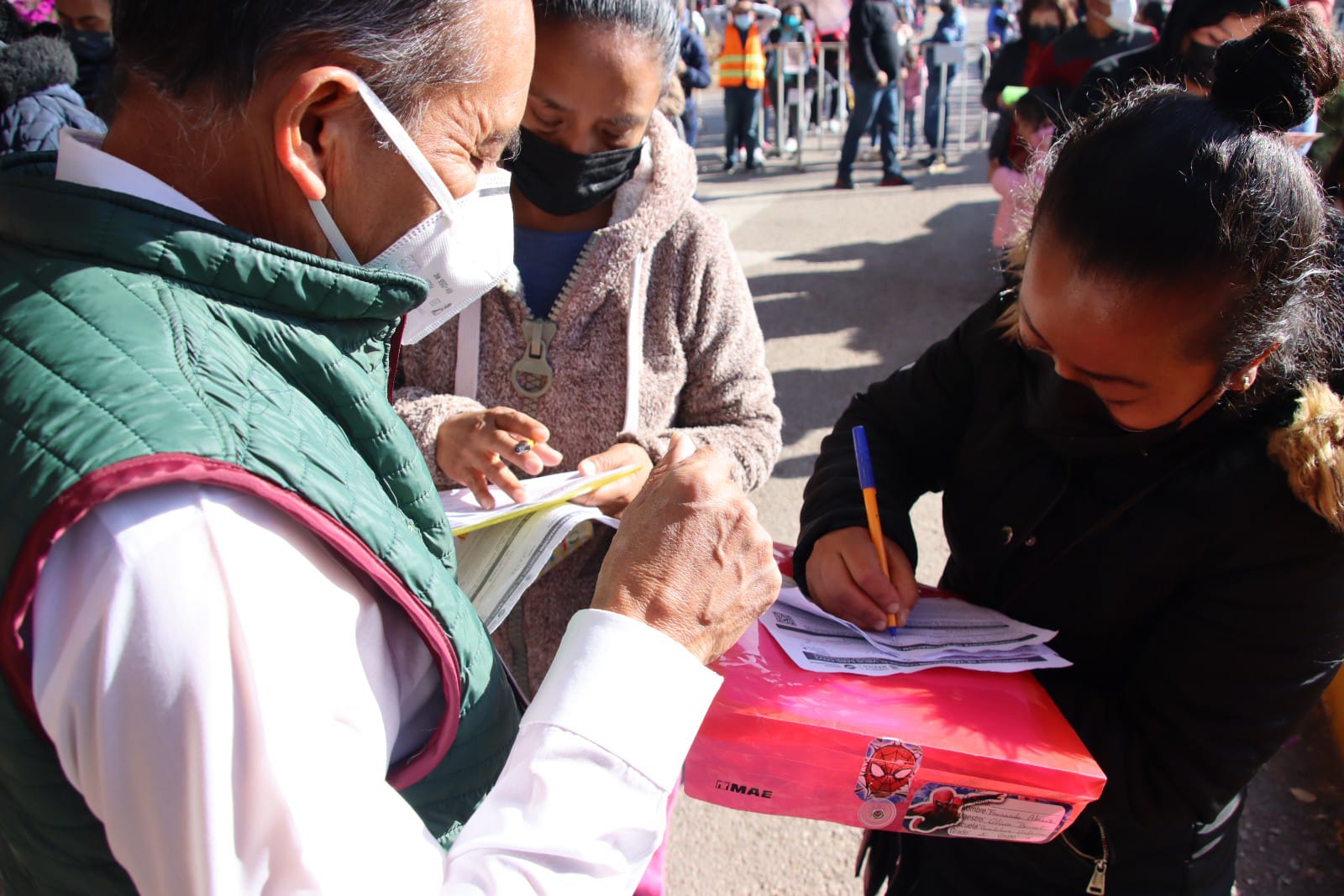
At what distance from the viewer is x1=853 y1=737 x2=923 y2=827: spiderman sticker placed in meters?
1.09

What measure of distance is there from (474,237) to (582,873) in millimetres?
698

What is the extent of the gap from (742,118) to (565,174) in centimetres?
976

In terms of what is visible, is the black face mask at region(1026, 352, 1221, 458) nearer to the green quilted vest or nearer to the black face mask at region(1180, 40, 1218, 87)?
the green quilted vest

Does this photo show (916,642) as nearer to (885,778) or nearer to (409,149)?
(885,778)

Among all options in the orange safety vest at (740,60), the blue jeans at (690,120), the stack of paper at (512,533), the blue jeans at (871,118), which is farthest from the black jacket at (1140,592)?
the blue jeans at (690,120)

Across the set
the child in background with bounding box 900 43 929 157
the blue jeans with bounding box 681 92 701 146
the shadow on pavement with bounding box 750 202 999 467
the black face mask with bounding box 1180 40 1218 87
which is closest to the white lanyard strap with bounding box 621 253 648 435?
the black face mask with bounding box 1180 40 1218 87

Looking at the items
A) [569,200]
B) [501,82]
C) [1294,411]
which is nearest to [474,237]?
[501,82]

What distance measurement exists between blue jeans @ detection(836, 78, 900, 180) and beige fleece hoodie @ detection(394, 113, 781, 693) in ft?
27.3

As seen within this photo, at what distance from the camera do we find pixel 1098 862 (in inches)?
53.6

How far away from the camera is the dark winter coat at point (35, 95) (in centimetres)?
341

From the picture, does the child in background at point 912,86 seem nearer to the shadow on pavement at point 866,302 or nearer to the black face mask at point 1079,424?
the shadow on pavement at point 866,302

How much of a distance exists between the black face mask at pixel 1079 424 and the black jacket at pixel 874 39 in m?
8.88

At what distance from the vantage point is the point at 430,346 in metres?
1.79

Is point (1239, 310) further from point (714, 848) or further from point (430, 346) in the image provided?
point (714, 848)
